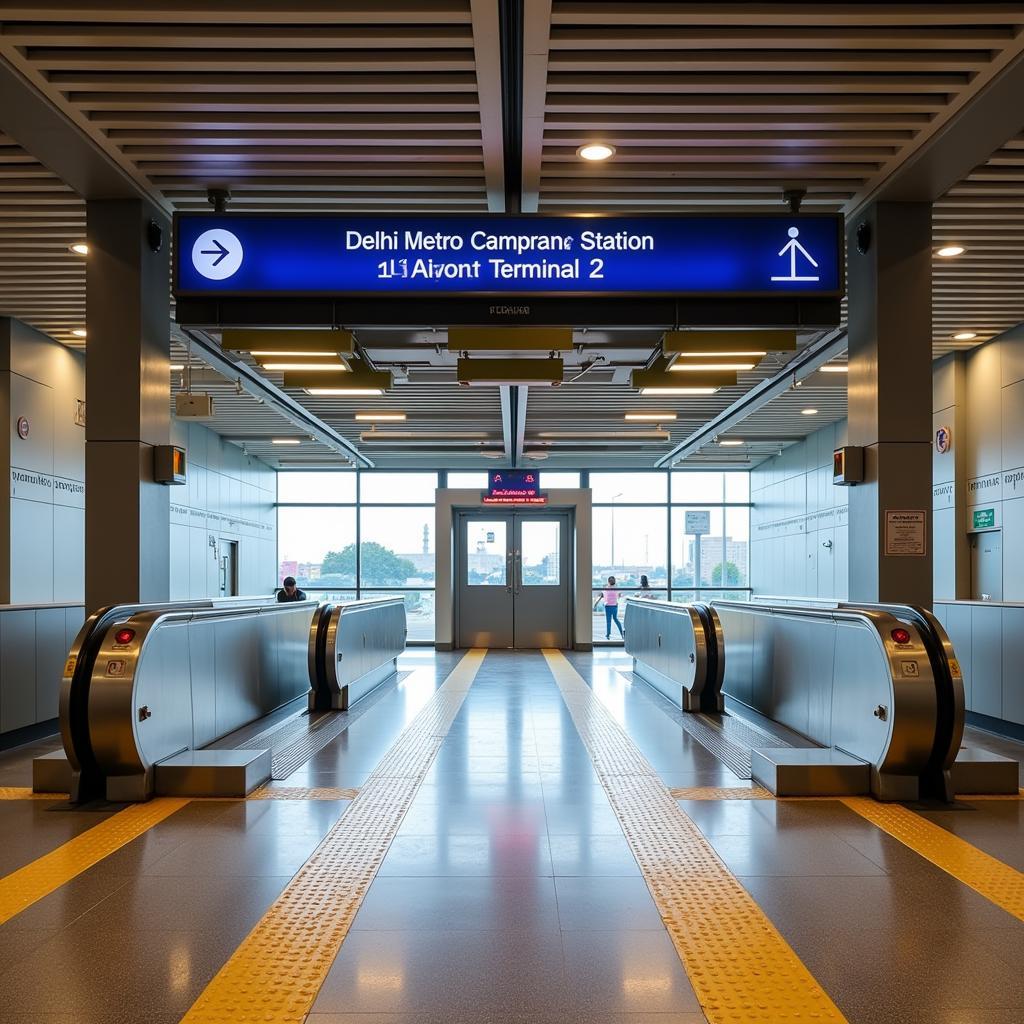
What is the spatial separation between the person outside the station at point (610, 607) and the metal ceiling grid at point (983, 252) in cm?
1021

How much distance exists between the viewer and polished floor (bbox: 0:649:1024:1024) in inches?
114

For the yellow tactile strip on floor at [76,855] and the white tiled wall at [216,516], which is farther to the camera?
the white tiled wall at [216,516]

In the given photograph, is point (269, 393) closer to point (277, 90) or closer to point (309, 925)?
point (277, 90)

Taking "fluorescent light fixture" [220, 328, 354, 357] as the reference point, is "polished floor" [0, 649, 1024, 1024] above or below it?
below

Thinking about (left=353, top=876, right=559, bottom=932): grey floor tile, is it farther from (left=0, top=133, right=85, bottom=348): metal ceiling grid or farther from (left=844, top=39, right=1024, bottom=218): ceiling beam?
(left=0, top=133, right=85, bottom=348): metal ceiling grid

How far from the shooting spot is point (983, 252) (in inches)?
317

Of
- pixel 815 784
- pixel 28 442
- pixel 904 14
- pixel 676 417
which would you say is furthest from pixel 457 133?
pixel 676 417

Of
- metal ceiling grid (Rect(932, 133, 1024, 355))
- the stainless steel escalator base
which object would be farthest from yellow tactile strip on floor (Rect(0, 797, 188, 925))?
metal ceiling grid (Rect(932, 133, 1024, 355))

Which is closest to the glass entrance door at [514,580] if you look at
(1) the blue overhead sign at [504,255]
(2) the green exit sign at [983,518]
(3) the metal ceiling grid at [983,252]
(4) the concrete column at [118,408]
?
(2) the green exit sign at [983,518]

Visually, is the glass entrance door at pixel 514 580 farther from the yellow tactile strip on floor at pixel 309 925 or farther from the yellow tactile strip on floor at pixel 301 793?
the yellow tactile strip on floor at pixel 301 793

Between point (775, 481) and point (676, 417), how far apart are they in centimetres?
549

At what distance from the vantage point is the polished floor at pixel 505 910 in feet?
9.52

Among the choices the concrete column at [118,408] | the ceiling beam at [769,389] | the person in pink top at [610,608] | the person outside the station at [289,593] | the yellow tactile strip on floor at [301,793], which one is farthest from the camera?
the person in pink top at [610,608]

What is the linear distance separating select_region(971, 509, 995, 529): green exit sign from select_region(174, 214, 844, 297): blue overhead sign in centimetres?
652
